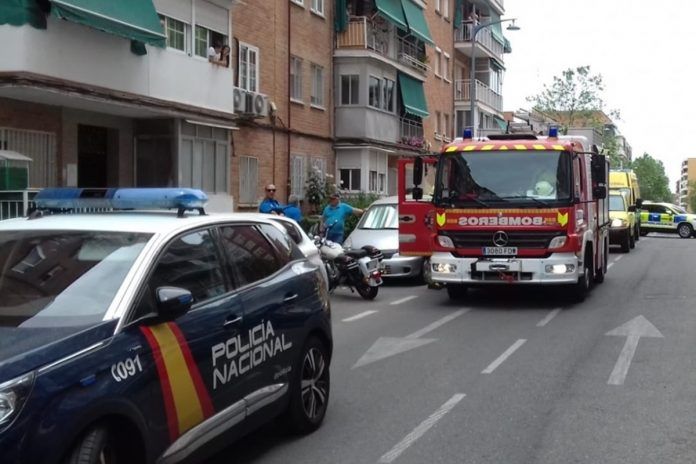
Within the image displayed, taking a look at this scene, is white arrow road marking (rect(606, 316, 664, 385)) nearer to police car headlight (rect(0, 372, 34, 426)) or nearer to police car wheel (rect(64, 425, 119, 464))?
police car wheel (rect(64, 425, 119, 464))

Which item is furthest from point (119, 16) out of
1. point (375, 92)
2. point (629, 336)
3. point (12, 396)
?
point (375, 92)

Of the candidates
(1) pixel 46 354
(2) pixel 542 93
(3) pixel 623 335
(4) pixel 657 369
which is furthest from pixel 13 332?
(2) pixel 542 93

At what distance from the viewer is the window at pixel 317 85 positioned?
29562 millimetres

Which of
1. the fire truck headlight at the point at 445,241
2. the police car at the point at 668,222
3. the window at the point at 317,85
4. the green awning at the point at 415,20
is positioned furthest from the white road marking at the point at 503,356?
the police car at the point at 668,222

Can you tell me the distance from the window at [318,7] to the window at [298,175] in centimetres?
497

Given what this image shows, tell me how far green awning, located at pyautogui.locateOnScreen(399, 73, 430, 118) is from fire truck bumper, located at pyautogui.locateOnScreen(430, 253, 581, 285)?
22131 millimetres

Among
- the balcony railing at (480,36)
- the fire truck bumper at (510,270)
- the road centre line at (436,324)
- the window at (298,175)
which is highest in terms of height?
the balcony railing at (480,36)

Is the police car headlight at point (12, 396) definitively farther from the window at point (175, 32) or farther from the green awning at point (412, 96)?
the green awning at point (412, 96)

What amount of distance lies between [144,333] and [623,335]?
26.1ft

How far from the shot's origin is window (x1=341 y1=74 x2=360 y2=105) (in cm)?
3122

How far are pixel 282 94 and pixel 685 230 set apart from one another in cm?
2588

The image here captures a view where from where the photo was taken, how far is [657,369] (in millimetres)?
8883

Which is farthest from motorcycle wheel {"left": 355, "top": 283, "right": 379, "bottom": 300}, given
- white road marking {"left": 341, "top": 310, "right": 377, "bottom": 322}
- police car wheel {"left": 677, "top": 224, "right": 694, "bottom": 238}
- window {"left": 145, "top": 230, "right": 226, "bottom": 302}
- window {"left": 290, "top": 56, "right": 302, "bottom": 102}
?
police car wheel {"left": 677, "top": 224, "right": 694, "bottom": 238}

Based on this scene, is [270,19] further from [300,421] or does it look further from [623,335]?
[300,421]
